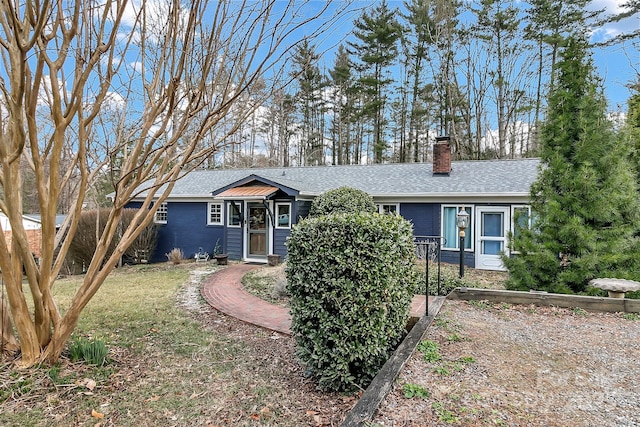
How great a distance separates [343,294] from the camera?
3514 mm

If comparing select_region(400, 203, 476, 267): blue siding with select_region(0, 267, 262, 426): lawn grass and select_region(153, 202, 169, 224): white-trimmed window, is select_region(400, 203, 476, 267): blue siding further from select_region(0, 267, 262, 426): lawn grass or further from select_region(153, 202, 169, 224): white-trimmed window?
select_region(153, 202, 169, 224): white-trimmed window

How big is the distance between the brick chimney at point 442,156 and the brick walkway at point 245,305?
24.8 ft

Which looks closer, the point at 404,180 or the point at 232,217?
the point at 232,217

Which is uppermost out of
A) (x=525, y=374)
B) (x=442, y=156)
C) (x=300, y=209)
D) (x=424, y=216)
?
(x=442, y=156)

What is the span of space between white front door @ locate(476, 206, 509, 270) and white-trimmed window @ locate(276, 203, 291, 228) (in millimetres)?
6169

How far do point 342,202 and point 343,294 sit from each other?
7243mm

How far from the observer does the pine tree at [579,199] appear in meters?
6.38

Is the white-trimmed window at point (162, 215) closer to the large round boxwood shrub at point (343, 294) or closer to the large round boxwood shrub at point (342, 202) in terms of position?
the large round boxwood shrub at point (342, 202)

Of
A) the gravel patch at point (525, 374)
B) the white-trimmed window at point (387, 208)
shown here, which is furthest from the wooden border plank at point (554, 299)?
the white-trimmed window at point (387, 208)

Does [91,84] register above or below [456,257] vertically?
above

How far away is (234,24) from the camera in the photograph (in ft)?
12.3

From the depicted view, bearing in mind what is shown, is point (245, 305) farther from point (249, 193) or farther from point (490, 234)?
point (490, 234)

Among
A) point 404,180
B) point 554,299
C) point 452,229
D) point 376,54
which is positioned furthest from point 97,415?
point 376,54

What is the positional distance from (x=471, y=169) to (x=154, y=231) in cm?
1296
